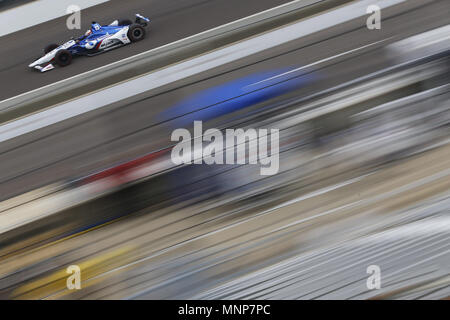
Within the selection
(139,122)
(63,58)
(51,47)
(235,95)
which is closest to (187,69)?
(235,95)

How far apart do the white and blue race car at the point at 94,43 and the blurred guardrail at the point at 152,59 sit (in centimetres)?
63

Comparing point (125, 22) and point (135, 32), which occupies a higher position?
point (125, 22)

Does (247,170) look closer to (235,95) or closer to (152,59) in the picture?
(235,95)

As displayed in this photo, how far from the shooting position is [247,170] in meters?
6.27

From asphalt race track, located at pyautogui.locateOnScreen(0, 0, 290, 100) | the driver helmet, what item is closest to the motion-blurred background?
asphalt race track, located at pyautogui.locateOnScreen(0, 0, 290, 100)

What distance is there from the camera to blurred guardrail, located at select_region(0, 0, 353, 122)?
847 cm

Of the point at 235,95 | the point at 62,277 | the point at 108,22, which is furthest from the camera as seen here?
the point at 108,22

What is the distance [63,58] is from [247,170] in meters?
4.40

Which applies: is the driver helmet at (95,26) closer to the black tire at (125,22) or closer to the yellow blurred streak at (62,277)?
the black tire at (125,22)

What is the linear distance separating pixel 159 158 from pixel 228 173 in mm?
885

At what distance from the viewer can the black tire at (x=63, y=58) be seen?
30.0 ft

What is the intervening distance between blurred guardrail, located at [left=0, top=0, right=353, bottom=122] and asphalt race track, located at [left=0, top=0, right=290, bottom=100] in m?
0.46

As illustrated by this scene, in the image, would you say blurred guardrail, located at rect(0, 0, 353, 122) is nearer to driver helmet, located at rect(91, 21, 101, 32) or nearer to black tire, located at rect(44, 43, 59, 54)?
driver helmet, located at rect(91, 21, 101, 32)
